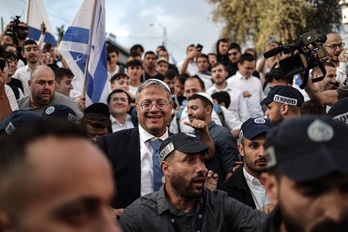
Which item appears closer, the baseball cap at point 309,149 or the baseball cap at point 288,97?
the baseball cap at point 309,149

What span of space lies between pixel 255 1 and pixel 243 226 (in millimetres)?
17049

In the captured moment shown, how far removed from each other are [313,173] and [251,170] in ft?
9.48

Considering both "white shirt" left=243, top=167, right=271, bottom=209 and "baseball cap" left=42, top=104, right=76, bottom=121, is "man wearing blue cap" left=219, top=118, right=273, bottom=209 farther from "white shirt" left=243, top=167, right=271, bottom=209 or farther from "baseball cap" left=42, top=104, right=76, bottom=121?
"baseball cap" left=42, top=104, right=76, bottom=121

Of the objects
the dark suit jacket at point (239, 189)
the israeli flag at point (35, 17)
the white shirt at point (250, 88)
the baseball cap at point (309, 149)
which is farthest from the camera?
the israeli flag at point (35, 17)

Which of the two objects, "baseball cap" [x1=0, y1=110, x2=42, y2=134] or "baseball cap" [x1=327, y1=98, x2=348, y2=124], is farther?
"baseball cap" [x1=327, y1=98, x2=348, y2=124]

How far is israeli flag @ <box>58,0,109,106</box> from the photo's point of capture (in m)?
7.07

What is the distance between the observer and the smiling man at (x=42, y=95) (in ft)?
20.2

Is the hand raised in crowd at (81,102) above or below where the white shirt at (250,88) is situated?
below

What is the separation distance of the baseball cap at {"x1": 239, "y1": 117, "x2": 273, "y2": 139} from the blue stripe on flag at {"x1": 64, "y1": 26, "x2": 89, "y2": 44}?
10.3 feet

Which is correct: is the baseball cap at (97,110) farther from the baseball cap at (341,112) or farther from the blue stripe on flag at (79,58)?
the baseball cap at (341,112)

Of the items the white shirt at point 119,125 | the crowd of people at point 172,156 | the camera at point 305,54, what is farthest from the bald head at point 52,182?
the white shirt at point 119,125

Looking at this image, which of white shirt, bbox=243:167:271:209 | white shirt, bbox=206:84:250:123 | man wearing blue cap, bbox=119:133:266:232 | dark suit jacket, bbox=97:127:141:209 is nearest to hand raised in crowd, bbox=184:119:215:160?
dark suit jacket, bbox=97:127:141:209

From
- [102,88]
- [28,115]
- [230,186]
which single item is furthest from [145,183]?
[102,88]

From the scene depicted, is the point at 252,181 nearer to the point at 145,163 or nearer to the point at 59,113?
the point at 145,163
